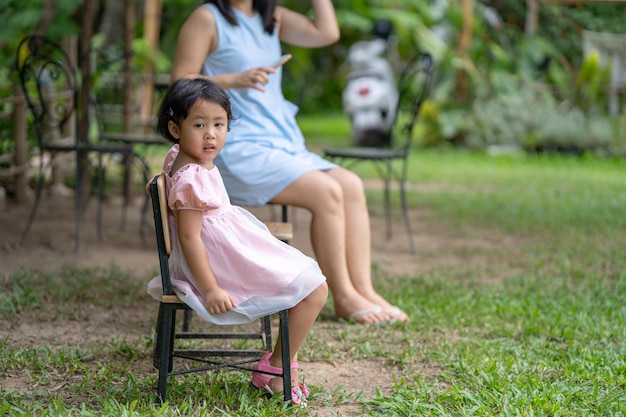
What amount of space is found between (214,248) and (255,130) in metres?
1.26

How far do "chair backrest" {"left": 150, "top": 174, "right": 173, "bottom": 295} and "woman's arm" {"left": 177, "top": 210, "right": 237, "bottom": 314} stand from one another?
0.04 metres

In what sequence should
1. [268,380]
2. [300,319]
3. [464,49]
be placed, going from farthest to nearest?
[464,49] < [268,380] < [300,319]

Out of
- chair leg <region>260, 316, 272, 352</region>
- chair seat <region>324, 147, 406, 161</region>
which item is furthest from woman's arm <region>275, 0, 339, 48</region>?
chair leg <region>260, 316, 272, 352</region>

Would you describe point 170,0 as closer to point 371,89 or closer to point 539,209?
point 371,89

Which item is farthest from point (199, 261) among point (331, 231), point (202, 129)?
point (331, 231)

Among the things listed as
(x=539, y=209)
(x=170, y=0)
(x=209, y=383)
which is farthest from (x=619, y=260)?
(x=170, y=0)

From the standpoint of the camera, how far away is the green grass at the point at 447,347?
2.66 meters

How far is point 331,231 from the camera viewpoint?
3.57 meters

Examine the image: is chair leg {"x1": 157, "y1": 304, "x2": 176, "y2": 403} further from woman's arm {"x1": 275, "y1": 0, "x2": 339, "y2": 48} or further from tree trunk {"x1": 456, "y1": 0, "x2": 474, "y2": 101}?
tree trunk {"x1": 456, "y1": 0, "x2": 474, "y2": 101}

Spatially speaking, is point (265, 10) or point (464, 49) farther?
point (464, 49)

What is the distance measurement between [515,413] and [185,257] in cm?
108

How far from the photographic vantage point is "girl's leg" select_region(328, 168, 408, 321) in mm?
3732

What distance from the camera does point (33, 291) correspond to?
3.93 metres

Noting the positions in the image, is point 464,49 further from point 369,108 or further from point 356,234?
point 356,234
